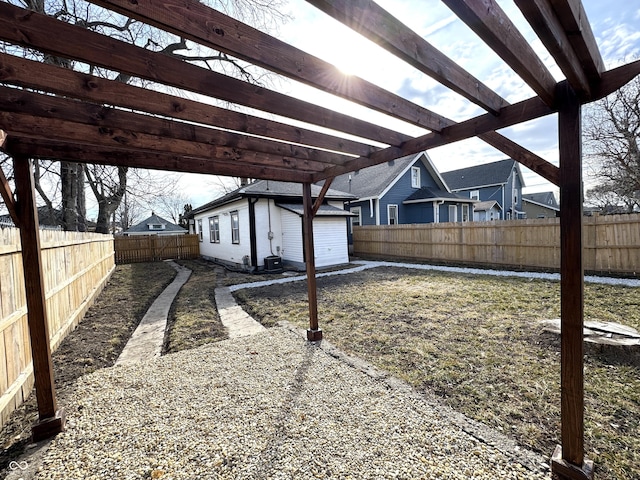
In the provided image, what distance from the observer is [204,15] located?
→ 1.32 metres

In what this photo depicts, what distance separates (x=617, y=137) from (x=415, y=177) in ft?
31.8

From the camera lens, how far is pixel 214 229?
16516 millimetres

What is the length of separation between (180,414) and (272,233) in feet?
31.2

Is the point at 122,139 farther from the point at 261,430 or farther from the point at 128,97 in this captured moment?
the point at 261,430

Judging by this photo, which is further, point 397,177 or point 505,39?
point 397,177

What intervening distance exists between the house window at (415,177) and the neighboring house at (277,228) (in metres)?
6.94

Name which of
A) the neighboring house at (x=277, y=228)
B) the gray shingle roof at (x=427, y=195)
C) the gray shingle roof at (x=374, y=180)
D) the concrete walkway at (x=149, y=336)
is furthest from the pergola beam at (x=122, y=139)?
the gray shingle roof at (x=427, y=195)

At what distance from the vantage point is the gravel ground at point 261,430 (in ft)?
6.87

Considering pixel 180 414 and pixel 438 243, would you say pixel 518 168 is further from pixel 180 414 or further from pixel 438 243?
pixel 180 414

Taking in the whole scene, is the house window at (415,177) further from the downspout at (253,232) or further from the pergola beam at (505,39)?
the pergola beam at (505,39)

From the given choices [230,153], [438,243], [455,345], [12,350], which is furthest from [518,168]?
[12,350]

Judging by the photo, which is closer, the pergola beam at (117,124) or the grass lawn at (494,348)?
the pergola beam at (117,124)

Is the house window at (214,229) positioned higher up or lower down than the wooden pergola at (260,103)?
lower down

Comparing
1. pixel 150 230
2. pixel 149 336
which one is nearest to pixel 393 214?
pixel 149 336
